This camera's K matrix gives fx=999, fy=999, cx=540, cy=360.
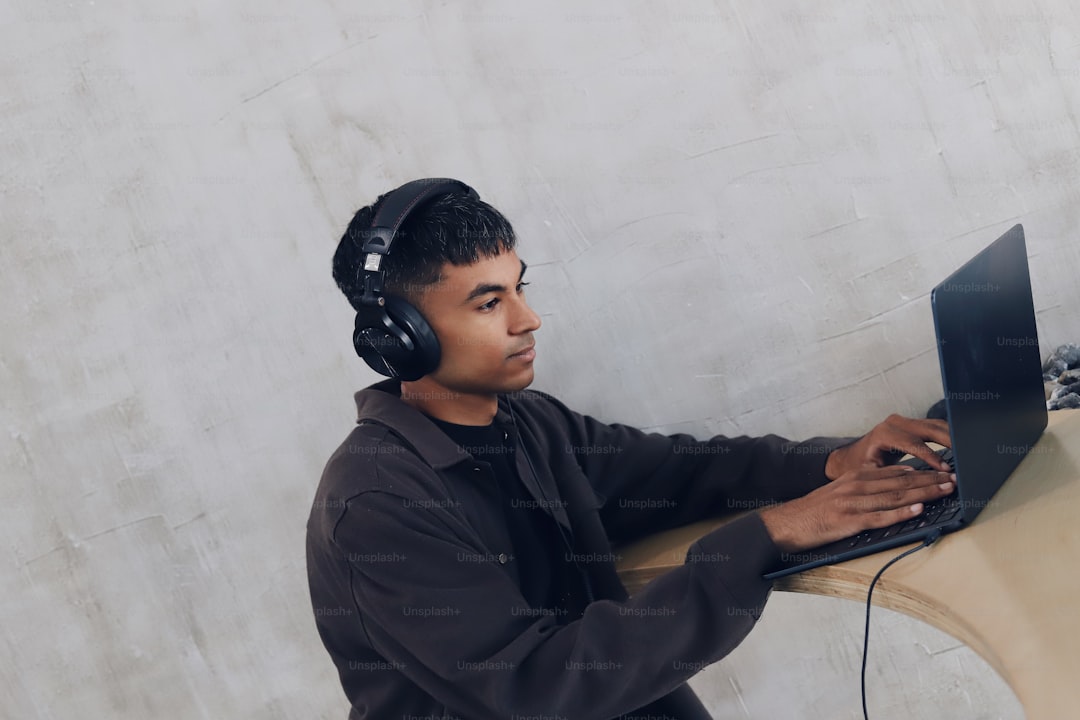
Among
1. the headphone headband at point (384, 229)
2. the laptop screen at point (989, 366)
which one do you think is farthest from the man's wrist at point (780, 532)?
the headphone headband at point (384, 229)

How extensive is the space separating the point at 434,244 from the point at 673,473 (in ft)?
1.80

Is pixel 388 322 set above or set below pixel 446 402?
above

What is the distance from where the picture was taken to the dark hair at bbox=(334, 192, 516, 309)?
131 cm

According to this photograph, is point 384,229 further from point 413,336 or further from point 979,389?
point 979,389

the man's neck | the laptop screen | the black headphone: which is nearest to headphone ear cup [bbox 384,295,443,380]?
the black headphone

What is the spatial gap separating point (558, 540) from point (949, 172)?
34.1 inches

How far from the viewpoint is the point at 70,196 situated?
5.56ft

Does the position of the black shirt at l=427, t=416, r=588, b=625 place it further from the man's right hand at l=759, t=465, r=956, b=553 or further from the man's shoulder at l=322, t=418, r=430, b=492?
the man's right hand at l=759, t=465, r=956, b=553

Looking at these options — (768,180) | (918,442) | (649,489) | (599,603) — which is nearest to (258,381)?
(649,489)

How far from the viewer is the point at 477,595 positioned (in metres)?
1.18

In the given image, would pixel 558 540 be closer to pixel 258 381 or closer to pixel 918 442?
pixel 918 442

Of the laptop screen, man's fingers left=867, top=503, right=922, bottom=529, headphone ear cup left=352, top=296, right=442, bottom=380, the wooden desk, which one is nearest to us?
the wooden desk

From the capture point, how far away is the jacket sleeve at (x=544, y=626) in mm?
1143

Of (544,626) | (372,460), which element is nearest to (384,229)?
(372,460)
